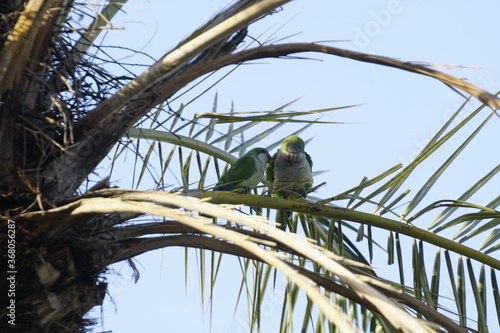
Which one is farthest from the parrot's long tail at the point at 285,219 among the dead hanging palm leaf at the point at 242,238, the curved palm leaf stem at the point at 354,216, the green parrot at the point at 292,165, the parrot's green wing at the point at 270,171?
the parrot's green wing at the point at 270,171

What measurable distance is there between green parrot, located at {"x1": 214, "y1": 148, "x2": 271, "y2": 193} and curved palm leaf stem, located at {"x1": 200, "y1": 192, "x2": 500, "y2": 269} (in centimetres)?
106

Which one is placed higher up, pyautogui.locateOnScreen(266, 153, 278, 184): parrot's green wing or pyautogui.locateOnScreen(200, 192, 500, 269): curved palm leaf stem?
pyautogui.locateOnScreen(266, 153, 278, 184): parrot's green wing

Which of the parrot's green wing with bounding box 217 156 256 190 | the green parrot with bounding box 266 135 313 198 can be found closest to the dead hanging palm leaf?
the parrot's green wing with bounding box 217 156 256 190

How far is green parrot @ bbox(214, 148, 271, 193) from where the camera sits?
4.23 meters

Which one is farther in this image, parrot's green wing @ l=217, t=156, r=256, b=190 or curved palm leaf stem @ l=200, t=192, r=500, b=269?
parrot's green wing @ l=217, t=156, r=256, b=190

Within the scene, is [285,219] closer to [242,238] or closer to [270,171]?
[242,238]

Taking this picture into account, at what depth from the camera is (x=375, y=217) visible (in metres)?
2.96

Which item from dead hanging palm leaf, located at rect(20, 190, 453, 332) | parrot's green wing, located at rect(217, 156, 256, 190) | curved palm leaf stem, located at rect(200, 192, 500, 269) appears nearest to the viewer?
dead hanging palm leaf, located at rect(20, 190, 453, 332)

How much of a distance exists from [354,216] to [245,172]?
1522 millimetres

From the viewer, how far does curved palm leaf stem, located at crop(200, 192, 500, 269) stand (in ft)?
9.27

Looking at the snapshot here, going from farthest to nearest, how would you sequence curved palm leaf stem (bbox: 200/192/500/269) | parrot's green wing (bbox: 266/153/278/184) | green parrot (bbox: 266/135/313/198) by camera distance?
parrot's green wing (bbox: 266/153/278/184), green parrot (bbox: 266/135/313/198), curved palm leaf stem (bbox: 200/192/500/269)

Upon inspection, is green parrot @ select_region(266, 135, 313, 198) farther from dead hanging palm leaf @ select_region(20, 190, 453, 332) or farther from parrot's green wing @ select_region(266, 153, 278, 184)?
dead hanging palm leaf @ select_region(20, 190, 453, 332)

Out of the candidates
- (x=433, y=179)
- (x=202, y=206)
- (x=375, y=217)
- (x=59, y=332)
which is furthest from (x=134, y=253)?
(x=433, y=179)

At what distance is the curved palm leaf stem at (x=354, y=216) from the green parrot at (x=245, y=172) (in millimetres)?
1057
